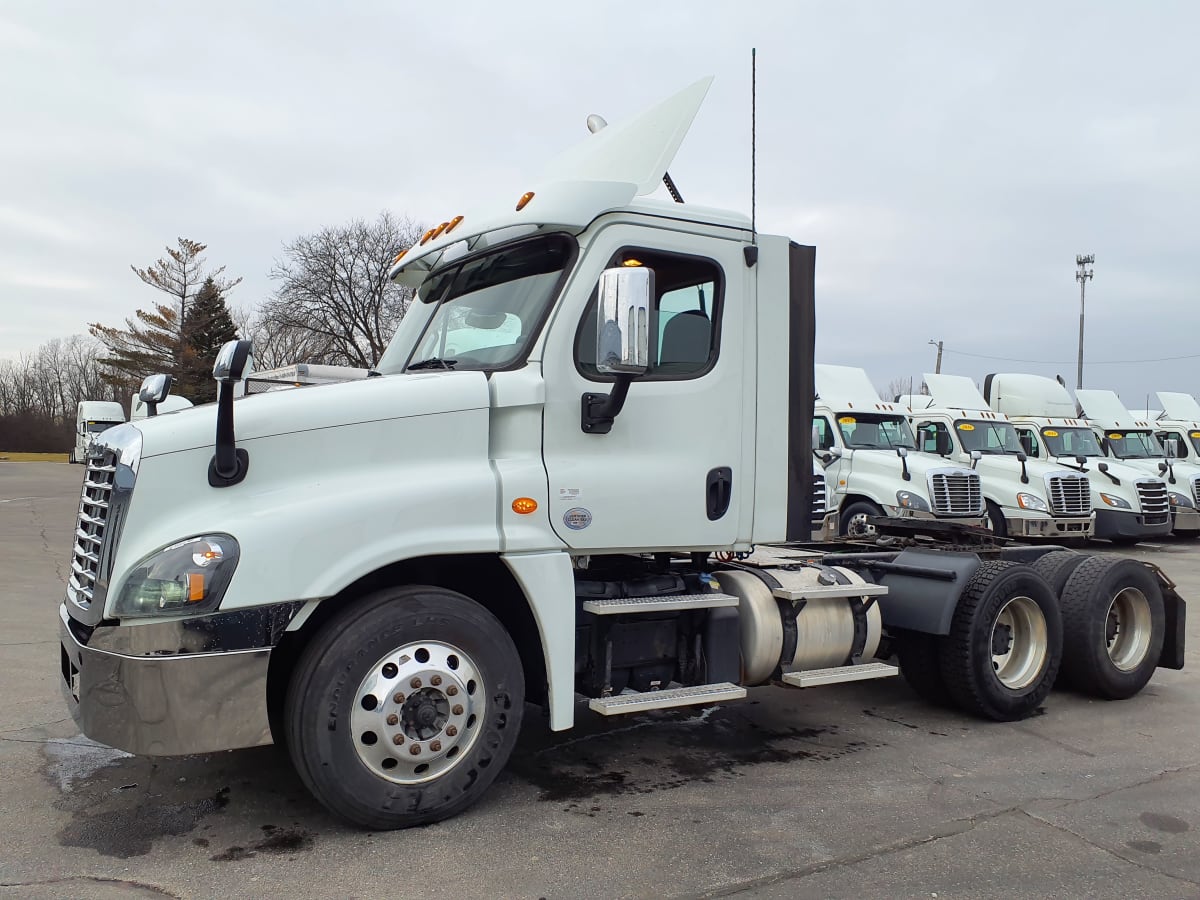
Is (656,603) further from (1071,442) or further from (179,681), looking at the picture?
(1071,442)

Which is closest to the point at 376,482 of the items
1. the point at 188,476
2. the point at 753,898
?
the point at 188,476

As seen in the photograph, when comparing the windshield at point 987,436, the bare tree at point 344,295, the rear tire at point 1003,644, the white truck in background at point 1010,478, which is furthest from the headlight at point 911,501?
the bare tree at point 344,295

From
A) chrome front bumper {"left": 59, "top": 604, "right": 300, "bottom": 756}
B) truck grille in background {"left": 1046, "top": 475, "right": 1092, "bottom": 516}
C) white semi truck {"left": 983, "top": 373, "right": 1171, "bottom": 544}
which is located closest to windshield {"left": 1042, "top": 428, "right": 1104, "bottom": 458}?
white semi truck {"left": 983, "top": 373, "right": 1171, "bottom": 544}

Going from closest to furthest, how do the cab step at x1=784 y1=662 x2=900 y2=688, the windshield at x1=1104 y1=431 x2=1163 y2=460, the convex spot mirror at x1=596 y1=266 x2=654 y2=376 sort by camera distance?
1. the convex spot mirror at x1=596 y1=266 x2=654 y2=376
2. the cab step at x1=784 y1=662 x2=900 y2=688
3. the windshield at x1=1104 y1=431 x2=1163 y2=460

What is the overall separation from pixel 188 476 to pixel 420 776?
154 centimetres

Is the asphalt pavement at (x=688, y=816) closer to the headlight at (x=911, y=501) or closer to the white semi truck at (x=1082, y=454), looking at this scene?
the headlight at (x=911, y=501)

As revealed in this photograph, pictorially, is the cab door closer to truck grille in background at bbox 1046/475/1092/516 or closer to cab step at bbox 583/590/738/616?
cab step at bbox 583/590/738/616

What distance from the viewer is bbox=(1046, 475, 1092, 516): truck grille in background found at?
16.3 metres

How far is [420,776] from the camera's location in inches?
165

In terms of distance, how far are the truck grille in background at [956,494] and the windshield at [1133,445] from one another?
19.1 feet

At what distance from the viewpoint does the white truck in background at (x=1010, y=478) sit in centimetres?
1619

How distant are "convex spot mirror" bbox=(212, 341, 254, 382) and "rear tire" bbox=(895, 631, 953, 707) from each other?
4.19 m

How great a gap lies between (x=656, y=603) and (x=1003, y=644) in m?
2.64

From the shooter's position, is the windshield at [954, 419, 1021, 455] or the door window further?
the windshield at [954, 419, 1021, 455]
